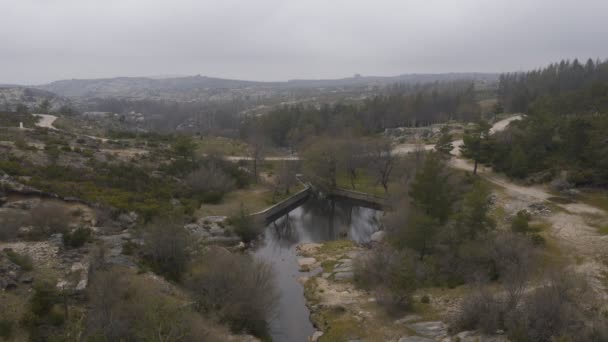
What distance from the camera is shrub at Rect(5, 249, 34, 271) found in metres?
16.4

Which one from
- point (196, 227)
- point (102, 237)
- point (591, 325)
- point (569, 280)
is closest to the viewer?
point (591, 325)

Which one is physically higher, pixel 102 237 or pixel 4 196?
pixel 4 196

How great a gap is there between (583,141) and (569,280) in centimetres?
2641

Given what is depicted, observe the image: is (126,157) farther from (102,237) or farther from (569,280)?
(569,280)

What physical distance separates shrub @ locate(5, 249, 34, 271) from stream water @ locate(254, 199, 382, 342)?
438 inches

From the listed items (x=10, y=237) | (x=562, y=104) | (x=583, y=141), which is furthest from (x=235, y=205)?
(x=562, y=104)

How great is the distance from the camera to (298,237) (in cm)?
3403

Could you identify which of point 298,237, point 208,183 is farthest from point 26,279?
point 208,183

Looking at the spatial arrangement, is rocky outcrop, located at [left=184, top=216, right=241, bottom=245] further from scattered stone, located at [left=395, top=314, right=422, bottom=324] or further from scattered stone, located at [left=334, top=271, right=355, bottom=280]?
scattered stone, located at [left=395, top=314, right=422, bottom=324]

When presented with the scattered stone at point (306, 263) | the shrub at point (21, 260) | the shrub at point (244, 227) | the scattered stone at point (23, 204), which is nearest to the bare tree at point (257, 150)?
the shrub at point (244, 227)

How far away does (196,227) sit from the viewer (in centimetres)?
2906

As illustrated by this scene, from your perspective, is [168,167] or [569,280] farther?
[168,167]

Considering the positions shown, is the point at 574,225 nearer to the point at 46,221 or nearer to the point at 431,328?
the point at 431,328

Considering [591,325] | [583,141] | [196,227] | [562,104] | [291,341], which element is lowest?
[291,341]
